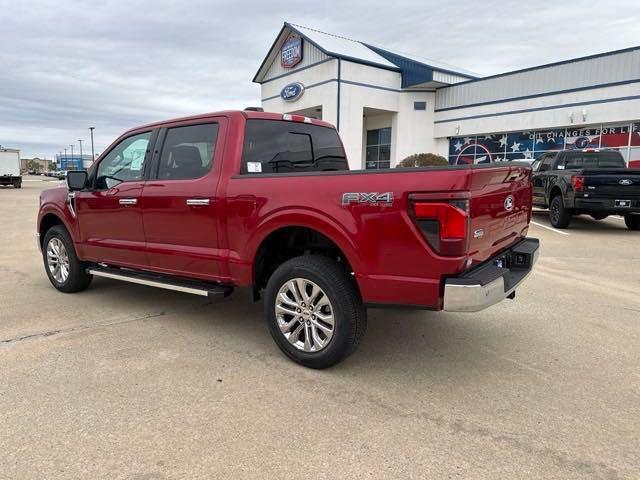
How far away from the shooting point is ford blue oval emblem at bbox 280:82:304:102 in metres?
28.5

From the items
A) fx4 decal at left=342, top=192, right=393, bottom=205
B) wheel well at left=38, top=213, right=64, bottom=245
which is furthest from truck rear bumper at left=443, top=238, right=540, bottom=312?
wheel well at left=38, top=213, right=64, bottom=245

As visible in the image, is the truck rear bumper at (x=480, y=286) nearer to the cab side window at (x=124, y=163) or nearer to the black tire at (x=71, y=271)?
the cab side window at (x=124, y=163)

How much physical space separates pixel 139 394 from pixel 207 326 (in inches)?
55.4

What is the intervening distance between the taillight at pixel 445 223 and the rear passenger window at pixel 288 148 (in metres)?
1.71

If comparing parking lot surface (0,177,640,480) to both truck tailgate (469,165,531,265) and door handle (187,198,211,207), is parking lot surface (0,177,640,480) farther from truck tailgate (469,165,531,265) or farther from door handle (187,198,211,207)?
door handle (187,198,211,207)

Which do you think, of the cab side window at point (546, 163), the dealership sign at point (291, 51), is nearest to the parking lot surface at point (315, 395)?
the cab side window at point (546, 163)

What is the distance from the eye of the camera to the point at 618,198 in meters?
10.2

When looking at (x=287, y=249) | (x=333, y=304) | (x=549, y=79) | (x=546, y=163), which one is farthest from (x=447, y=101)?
(x=333, y=304)

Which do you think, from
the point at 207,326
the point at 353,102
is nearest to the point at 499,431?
the point at 207,326

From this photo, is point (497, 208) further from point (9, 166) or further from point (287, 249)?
point (9, 166)

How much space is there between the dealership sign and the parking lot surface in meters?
26.0

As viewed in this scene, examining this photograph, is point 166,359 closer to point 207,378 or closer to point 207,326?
point 207,378

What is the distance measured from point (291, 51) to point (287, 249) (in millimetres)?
27556

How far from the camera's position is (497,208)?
137 inches
